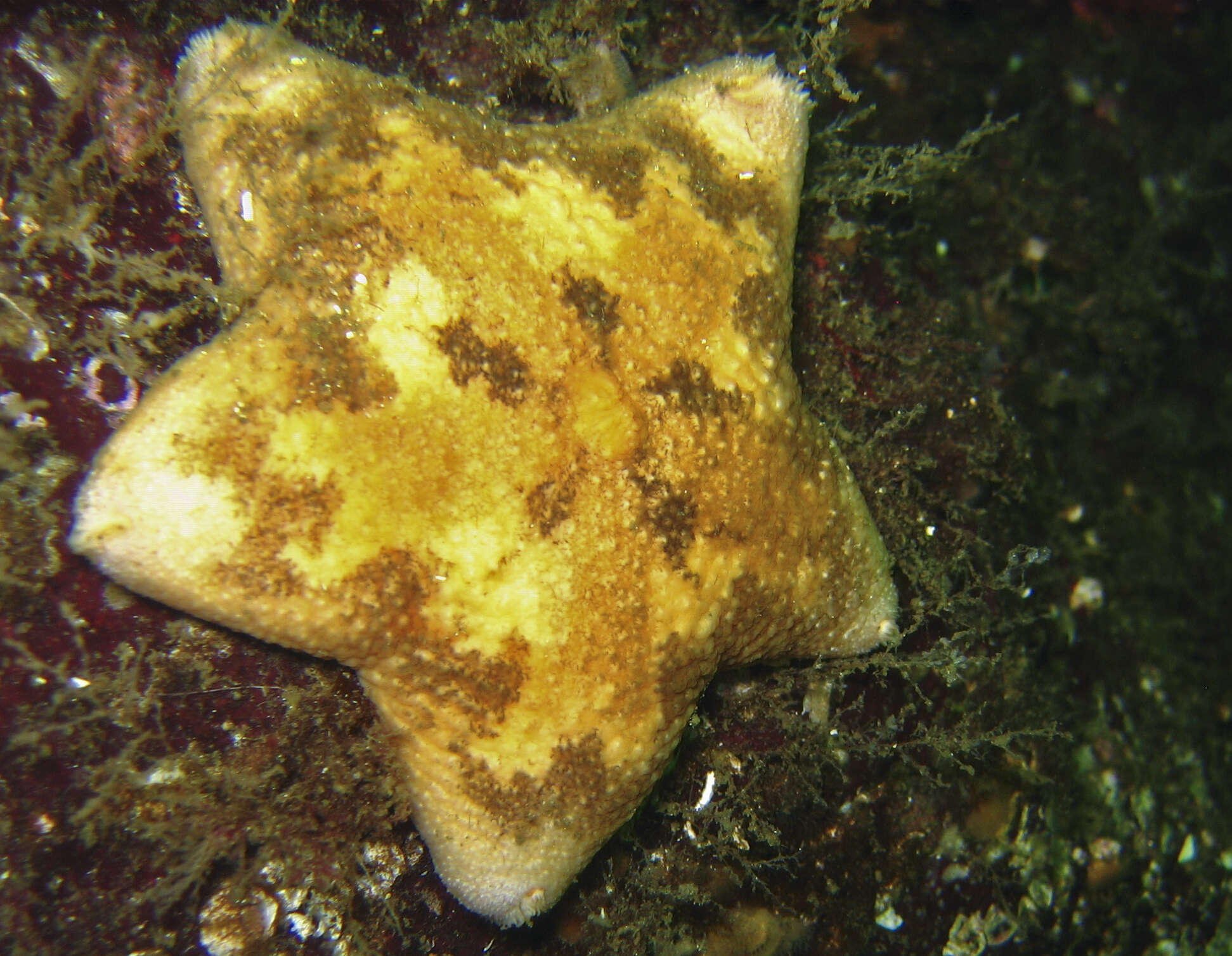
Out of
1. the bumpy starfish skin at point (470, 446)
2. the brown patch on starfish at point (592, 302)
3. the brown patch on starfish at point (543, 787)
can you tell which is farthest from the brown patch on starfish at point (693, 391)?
the brown patch on starfish at point (543, 787)

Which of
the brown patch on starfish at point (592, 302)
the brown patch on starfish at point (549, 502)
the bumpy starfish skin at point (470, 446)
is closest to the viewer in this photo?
the bumpy starfish skin at point (470, 446)

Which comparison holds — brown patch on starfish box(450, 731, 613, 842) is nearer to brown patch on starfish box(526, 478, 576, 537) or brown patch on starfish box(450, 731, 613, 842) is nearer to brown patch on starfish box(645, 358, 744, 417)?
brown patch on starfish box(526, 478, 576, 537)

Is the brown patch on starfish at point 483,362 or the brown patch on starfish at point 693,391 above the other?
the brown patch on starfish at point 483,362

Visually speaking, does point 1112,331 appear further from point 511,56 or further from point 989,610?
point 511,56

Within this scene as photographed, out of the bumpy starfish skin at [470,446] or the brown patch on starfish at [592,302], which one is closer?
the bumpy starfish skin at [470,446]

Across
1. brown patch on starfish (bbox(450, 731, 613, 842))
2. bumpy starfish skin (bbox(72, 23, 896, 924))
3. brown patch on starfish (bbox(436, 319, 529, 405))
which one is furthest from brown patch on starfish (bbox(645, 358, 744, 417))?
brown patch on starfish (bbox(450, 731, 613, 842))

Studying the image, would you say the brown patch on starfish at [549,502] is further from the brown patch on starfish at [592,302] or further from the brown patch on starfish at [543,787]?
the brown patch on starfish at [543,787]

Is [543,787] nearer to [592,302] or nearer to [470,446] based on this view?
[470,446]

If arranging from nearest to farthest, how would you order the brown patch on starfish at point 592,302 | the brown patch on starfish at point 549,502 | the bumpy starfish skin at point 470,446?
the bumpy starfish skin at point 470,446 < the brown patch on starfish at point 549,502 < the brown patch on starfish at point 592,302
